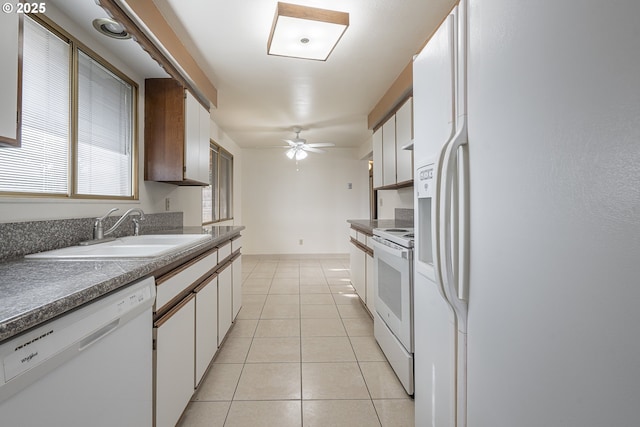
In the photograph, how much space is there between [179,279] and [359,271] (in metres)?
2.22

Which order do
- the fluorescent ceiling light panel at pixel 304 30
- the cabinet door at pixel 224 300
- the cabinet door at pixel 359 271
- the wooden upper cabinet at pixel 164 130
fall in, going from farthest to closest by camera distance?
the cabinet door at pixel 359 271
the wooden upper cabinet at pixel 164 130
the cabinet door at pixel 224 300
the fluorescent ceiling light panel at pixel 304 30

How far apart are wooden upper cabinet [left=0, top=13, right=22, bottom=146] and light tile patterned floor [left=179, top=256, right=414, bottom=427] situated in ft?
5.15

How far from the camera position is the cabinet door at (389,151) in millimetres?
3056

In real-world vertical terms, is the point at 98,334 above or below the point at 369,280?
above

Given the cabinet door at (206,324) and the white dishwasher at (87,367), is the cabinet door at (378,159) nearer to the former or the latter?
the cabinet door at (206,324)

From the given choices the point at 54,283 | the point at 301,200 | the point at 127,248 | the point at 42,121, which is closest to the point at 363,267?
the point at 127,248

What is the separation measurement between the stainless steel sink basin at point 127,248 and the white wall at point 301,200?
4192 millimetres

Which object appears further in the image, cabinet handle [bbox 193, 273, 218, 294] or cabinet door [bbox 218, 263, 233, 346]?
cabinet door [bbox 218, 263, 233, 346]

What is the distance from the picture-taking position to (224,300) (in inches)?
89.0

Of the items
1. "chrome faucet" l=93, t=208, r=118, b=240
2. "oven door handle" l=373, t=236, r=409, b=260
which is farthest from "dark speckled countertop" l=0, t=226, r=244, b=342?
"oven door handle" l=373, t=236, r=409, b=260

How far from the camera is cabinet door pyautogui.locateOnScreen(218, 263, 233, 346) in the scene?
Result: 2.13 m

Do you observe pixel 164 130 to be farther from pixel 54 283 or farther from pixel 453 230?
pixel 453 230

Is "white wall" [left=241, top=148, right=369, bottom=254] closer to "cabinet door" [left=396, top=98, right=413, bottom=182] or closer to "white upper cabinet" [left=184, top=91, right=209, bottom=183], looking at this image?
"white upper cabinet" [left=184, top=91, right=209, bottom=183]

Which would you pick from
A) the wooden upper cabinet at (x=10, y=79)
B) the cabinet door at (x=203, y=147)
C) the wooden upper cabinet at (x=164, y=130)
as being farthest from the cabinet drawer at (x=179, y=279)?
the cabinet door at (x=203, y=147)
